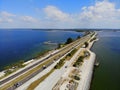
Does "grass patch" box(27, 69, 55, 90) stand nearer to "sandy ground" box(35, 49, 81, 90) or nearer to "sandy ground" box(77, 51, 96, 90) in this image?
"sandy ground" box(35, 49, 81, 90)

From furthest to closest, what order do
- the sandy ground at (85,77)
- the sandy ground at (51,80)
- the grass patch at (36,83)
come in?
the sandy ground at (85,77)
the sandy ground at (51,80)
the grass patch at (36,83)

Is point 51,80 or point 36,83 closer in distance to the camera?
point 36,83

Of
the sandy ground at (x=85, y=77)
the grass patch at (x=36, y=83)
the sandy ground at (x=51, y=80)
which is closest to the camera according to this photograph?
the grass patch at (x=36, y=83)

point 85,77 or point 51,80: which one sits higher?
point 51,80

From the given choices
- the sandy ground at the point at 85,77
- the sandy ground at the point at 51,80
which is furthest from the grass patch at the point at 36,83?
the sandy ground at the point at 85,77

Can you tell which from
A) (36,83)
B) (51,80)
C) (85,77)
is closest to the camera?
(36,83)

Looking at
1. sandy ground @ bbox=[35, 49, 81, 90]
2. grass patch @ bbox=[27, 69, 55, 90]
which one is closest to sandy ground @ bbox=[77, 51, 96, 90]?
sandy ground @ bbox=[35, 49, 81, 90]

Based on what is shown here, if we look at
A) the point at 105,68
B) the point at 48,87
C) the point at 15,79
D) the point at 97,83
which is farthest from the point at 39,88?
the point at 105,68

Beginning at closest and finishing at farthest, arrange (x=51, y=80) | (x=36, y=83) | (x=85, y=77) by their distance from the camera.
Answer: (x=36, y=83)
(x=51, y=80)
(x=85, y=77)

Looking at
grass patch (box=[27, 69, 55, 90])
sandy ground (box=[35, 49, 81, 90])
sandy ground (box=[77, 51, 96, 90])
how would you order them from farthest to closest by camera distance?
sandy ground (box=[77, 51, 96, 90]) → sandy ground (box=[35, 49, 81, 90]) → grass patch (box=[27, 69, 55, 90])

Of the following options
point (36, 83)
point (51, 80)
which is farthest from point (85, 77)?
point (36, 83)

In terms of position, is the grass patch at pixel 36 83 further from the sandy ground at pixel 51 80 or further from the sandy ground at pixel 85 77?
the sandy ground at pixel 85 77

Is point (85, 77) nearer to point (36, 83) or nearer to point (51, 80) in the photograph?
point (51, 80)
